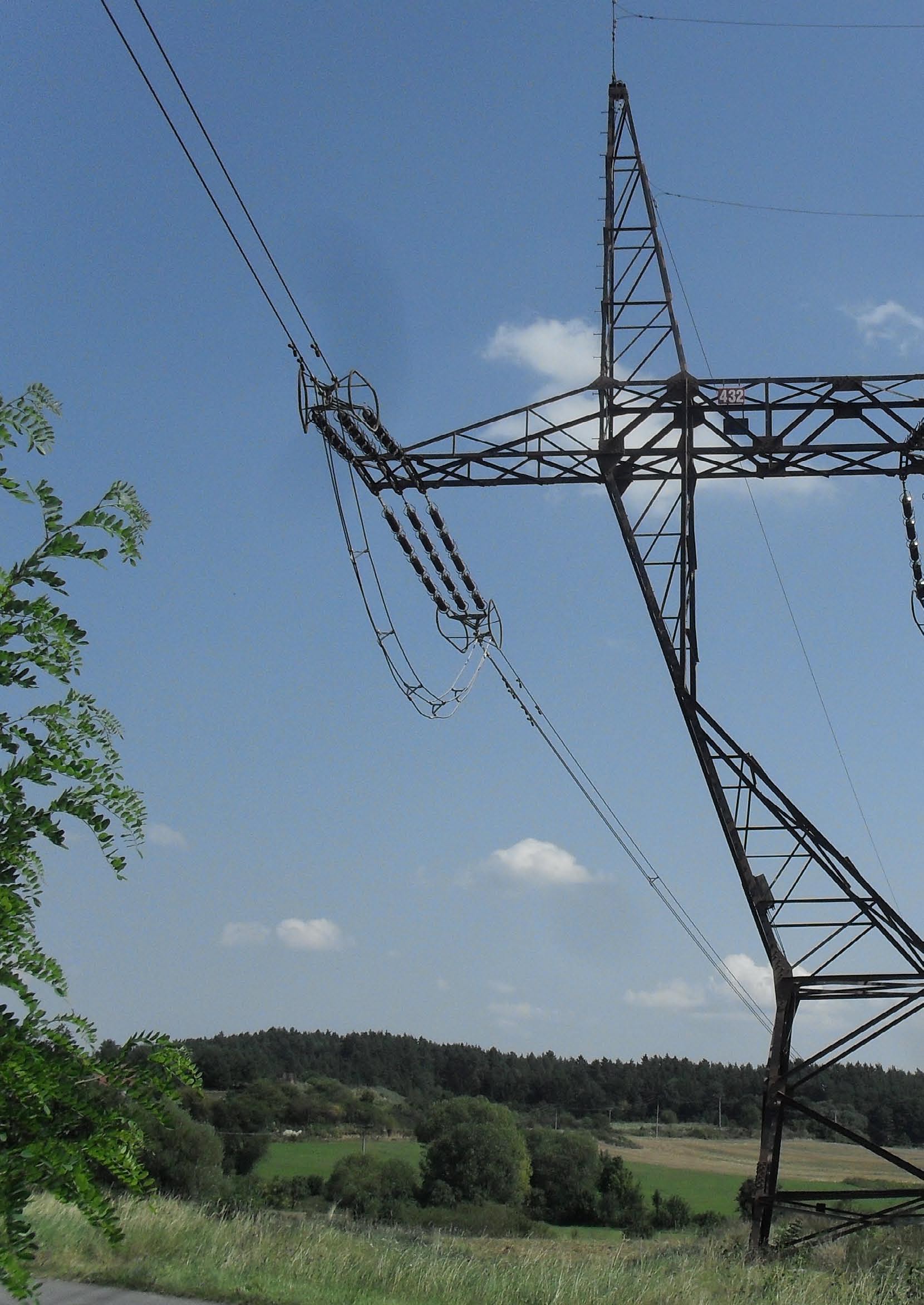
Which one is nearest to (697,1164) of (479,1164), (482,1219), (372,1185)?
(479,1164)

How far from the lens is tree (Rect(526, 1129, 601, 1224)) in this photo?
2773 inches

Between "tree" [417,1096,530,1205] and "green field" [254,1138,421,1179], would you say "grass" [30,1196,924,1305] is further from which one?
"green field" [254,1138,421,1179]

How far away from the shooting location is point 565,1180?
71.9 m

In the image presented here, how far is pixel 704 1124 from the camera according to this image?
401ft

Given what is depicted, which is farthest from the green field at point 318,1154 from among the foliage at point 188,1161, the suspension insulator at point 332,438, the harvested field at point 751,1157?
→ the suspension insulator at point 332,438

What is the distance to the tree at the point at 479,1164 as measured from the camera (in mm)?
65500

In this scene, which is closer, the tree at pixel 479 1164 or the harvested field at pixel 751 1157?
the tree at pixel 479 1164

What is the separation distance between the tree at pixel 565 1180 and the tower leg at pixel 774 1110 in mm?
54239

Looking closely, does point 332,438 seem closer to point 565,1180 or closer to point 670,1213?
point 670,1213

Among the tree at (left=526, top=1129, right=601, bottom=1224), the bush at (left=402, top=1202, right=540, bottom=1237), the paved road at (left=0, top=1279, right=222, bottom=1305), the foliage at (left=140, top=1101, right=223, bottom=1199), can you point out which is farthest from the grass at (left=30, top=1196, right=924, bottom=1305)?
the tree at (left=526, top=1129, right=601, bottom=1224)

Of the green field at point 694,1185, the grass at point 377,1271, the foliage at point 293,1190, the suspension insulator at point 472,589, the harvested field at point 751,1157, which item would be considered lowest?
the foliage at point 293,1190

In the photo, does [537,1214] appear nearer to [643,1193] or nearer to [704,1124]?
[643,1193]

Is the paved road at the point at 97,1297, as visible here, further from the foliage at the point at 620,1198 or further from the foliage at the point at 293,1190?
the foliage at the point at 620,1198

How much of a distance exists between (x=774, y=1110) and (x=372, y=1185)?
48.7 meters
